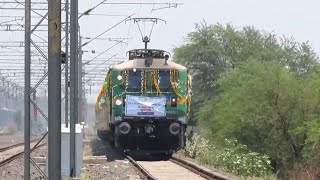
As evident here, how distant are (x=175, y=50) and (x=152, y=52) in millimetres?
41070

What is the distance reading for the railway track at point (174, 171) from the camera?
73.5ft

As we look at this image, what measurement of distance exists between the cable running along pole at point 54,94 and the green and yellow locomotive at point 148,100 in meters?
18.7

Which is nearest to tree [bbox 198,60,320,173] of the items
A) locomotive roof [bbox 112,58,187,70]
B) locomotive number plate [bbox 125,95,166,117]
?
locomotive roof [bbox 112,58,187,70]

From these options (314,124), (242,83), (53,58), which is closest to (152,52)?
(314,124)

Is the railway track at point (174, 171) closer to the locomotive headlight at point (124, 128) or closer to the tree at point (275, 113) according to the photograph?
the locomotive headlight at point (124, 128)

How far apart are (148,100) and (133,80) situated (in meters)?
0.89

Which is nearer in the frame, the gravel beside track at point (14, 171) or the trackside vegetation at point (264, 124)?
the gravel beside track at point (14, 171)

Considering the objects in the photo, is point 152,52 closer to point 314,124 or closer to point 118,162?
point 118,162

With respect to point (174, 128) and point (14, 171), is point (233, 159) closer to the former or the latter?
point (174, 128)

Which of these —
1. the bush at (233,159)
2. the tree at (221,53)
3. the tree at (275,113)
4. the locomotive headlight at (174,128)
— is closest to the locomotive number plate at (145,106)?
the locomotive headlight at (174,128)

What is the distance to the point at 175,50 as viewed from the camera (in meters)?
67.8

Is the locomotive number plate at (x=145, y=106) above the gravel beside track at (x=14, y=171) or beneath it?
above

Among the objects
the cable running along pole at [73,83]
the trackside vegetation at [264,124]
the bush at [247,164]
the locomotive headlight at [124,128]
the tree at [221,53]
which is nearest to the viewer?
the cable running along pole at [73,83]

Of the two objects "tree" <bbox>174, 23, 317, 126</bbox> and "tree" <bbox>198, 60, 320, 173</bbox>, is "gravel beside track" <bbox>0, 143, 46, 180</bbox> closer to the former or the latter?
"tree" <bbox>198, 60, 320, 173</bbox>
